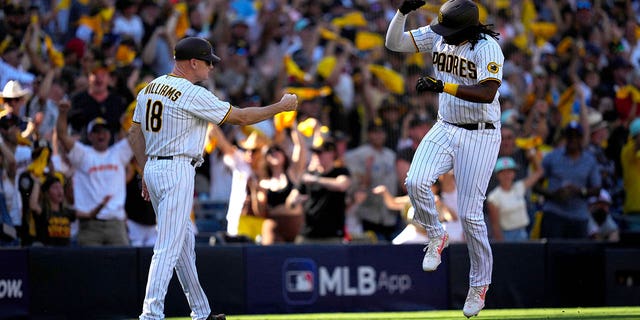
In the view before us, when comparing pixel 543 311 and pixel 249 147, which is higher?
pixel 249 147

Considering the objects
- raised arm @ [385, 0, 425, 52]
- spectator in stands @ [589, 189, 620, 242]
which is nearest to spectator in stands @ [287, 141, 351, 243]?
spectator in stands @ [589, 189, 620, 242]

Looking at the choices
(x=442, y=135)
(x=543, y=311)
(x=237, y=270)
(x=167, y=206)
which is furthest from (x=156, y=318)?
(x=543, y=311)

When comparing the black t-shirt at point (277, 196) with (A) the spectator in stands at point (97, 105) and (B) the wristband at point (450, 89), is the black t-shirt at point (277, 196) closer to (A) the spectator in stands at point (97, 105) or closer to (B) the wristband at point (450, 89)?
(A) the spectator in stands at point (97, 105)

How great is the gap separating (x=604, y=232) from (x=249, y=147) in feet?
16.8

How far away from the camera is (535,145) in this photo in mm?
16469

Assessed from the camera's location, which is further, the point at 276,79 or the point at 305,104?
the point at 276,79

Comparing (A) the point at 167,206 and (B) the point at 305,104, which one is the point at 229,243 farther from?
(A) the point at 167,206

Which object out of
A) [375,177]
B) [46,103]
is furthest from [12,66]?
[375,177]

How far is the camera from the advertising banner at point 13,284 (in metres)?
12.0

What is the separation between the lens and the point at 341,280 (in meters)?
13.1

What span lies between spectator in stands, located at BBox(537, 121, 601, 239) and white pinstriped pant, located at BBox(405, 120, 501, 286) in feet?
18.2

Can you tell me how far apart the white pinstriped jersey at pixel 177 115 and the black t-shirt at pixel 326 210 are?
532 cm

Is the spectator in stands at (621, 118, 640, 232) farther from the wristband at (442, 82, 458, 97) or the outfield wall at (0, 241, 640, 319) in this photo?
the wristband at (442, 82, 458, 97)

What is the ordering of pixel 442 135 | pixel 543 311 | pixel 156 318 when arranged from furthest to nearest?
pixel 543 311, pixel 442 135, pixel 156 318
